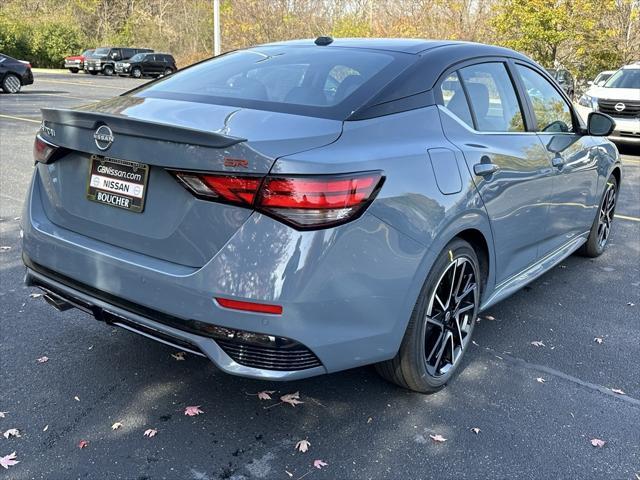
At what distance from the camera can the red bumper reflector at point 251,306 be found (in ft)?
7.25

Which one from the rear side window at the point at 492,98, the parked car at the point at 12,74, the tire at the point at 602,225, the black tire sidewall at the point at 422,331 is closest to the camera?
the black tire sidewall at the point at 422,331

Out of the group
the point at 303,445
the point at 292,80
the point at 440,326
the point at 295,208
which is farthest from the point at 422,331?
the point at 292,80

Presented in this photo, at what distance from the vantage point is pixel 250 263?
220 cm

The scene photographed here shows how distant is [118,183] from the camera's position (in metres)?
2.50

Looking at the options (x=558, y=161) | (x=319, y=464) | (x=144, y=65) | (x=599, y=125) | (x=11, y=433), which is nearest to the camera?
(x=319, y=464)

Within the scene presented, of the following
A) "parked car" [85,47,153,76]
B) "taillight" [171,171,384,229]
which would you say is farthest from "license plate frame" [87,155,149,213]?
"parked car" [85,47,153,76]

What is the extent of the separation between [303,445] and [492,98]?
6.96 feet

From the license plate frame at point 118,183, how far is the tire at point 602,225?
12.9 feet

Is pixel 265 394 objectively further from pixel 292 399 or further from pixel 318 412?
pixel 318 412

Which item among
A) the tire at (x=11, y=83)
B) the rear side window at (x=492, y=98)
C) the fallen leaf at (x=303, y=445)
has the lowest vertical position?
the tire at (x=11, y=83)

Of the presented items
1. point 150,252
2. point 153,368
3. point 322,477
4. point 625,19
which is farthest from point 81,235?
point 625,19

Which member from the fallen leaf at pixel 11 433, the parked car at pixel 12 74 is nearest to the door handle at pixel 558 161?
the fallen leaf at pixel 11 433

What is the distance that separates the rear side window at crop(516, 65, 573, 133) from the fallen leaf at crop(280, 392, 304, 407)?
2204 mm

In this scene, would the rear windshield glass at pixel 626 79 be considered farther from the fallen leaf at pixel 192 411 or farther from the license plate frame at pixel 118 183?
the license plate frame at pixel 118 183
